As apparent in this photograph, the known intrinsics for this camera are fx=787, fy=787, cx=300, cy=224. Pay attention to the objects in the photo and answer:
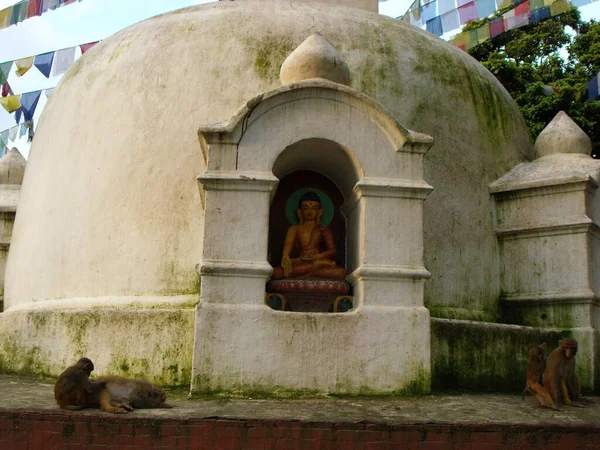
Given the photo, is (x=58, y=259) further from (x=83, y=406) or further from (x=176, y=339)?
(x=83, y=406)

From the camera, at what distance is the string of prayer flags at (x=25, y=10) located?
13.8 m

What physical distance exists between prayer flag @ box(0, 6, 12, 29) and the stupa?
15.5 ft

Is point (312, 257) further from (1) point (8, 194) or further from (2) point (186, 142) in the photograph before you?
(1) point (8, 194)

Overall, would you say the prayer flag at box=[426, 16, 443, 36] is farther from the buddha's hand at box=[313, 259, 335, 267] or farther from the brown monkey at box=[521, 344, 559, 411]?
the brown monkey at box=[521, 344, 559, 411]

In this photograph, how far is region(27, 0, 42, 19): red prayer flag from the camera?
1383 cm

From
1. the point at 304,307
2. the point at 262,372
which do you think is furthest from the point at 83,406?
the point at 304,307

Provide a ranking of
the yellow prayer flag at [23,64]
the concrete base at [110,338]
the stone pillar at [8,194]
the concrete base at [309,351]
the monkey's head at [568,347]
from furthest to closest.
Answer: the yellow prayer flag at [23,64], the stone pillar at [8,194], the concrete base at [110,338], the monkey's head at [568,347], the concrete base at [309,351]

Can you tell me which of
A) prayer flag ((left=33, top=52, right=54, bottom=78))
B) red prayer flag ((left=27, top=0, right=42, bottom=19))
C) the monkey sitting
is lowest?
the monkey sitting

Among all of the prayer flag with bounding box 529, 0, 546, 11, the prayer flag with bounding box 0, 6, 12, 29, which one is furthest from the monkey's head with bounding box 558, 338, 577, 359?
the prayer flag with bounding box 0, 6, 12, 29

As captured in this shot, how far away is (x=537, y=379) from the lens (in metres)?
7.14

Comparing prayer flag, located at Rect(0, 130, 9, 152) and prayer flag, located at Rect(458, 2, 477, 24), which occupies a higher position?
prayer flag, located at Rect(458, 2, 477, 24)

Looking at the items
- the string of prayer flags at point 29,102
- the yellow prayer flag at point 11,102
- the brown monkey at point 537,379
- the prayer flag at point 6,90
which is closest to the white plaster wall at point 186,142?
the brown monkey at point 537,379

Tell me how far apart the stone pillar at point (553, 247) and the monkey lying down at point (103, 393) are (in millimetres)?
4585

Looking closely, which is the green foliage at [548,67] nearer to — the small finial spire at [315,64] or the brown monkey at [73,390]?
the small finial spire at [315,64]
